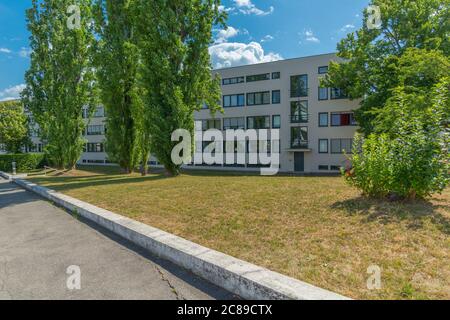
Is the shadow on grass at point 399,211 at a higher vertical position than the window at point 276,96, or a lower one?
lower

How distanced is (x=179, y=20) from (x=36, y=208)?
13056mm

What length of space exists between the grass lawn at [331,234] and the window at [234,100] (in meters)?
27.3

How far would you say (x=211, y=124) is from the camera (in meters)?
35.9

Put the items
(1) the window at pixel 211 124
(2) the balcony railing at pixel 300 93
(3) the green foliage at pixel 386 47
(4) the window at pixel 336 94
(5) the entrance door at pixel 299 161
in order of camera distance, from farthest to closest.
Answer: (1) the window at pixel 211 124 < (5) the entrance door at pixel 299 161 < (2) the balcony railing at pixel 300 93 < (4) the window at pixel 336 94 < (3) the green foliage at pixel 386 47

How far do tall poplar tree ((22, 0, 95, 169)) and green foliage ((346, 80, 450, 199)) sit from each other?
72.9ft

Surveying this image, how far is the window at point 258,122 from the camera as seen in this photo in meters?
32.2

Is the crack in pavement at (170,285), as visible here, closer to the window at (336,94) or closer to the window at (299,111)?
the window at (299,111)

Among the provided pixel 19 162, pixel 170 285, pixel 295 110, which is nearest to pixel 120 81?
pixel 170 285

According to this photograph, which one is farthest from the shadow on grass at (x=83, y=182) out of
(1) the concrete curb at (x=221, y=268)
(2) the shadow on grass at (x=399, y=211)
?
(2) the shadow on grass at (x=399, y=211)

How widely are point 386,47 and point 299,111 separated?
1082cm

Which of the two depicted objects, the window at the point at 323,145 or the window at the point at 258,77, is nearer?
the window at the point at 323,145

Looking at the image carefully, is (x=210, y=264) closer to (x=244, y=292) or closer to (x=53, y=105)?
(x=244, y=292)

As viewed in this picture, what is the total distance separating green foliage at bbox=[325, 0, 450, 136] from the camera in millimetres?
19328
